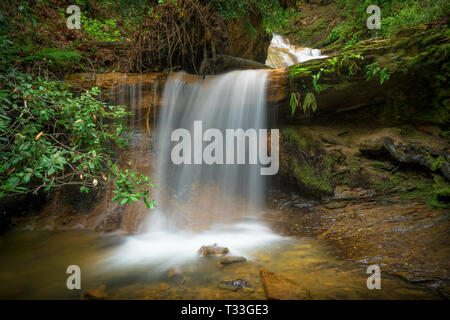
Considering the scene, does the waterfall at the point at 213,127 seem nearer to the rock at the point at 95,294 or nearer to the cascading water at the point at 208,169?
the cascading water at the point at 208,169

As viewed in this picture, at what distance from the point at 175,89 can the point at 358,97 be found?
157 inches

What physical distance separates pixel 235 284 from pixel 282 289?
457 mm

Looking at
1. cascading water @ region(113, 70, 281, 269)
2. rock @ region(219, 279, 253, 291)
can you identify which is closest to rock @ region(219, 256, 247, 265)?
rock @ region(219, 279, 253, 291)

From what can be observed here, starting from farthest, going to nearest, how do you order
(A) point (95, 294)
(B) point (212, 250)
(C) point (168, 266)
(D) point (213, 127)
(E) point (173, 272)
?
(D) point (213, 127) < (B) point (212, 250) < (C) point (168, 266) < (E) point (173, 272) < (A) point (95, 294)

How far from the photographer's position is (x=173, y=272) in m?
2.59

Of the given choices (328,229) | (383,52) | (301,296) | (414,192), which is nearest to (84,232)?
(301,296)

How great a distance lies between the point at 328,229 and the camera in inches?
139

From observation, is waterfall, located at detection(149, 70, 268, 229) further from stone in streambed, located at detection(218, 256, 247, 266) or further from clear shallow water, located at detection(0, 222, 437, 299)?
stone in streambed, located at detection(218, 256, 247, 266)

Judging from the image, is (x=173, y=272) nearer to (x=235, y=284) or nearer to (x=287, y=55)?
(x=235, y=284)

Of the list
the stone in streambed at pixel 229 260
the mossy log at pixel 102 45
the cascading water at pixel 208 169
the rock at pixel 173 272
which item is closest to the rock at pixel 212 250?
the stone in streambed at pixel 229 260

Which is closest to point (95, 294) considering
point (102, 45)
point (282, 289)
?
point (282, 289)

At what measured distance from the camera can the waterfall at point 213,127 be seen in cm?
502

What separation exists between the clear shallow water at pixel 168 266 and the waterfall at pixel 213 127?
110 cm

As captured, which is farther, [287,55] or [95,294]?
[287,55]
